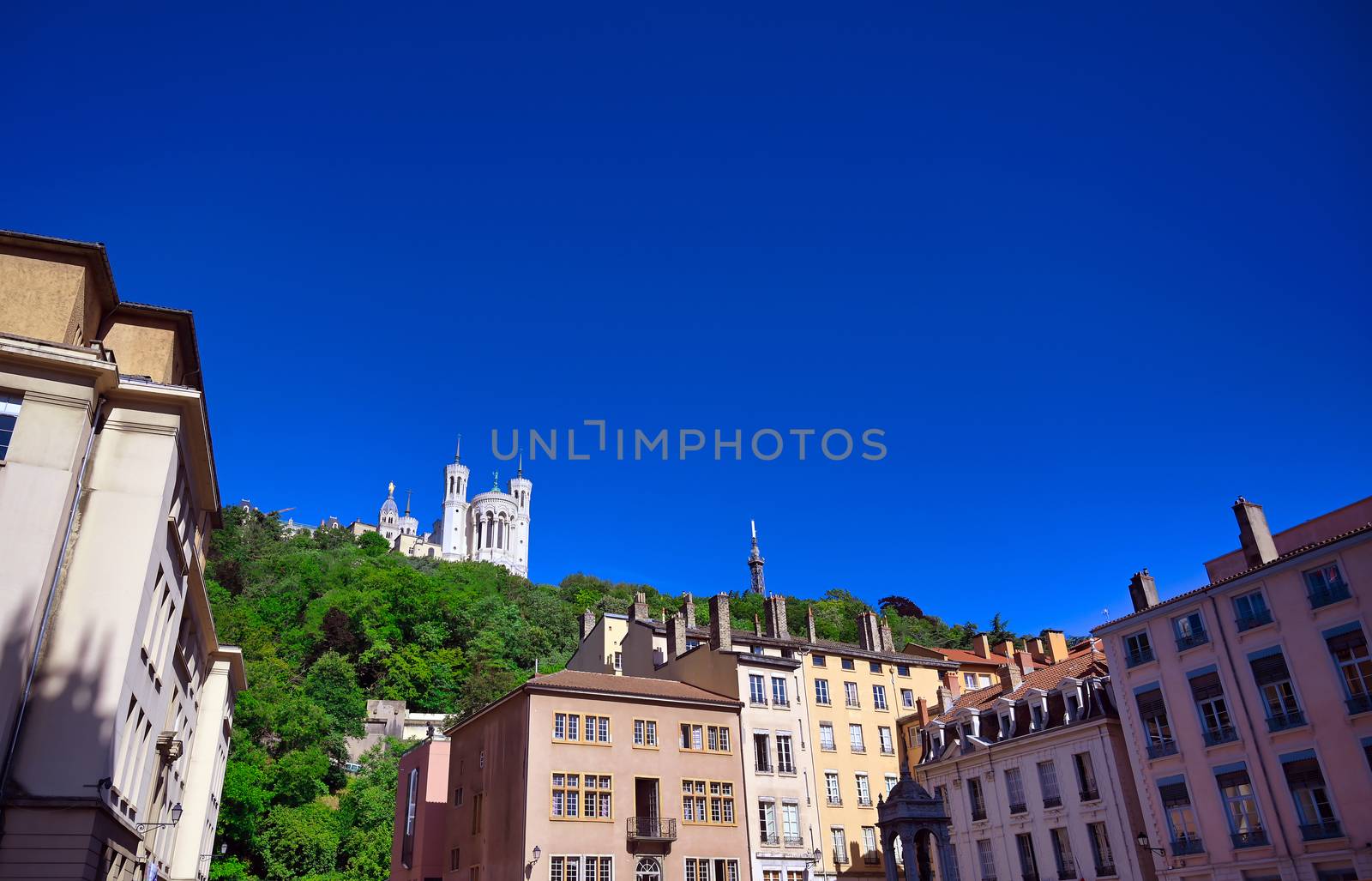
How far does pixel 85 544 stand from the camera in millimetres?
20734

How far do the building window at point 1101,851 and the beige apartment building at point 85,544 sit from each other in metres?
33.8

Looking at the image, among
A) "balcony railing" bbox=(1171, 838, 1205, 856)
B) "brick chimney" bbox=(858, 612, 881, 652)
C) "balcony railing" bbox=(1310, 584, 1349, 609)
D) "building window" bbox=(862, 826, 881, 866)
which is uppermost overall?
"brick chimney" bbox=(858, 612, 881, 652)

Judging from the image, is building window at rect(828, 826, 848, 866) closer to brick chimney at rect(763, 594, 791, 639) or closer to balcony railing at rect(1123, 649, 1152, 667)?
brick chimney at rect(763, 594, 791, 639)

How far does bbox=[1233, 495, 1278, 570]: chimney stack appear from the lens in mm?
37812

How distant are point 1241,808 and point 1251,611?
7.07 meters

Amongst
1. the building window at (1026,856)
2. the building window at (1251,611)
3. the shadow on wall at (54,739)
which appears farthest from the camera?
the building window at (1026,856)

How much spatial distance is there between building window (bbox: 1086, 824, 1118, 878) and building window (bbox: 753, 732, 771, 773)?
1357 centimetres

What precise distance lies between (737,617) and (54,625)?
327 ft

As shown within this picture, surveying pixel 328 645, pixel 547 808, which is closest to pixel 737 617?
pixel 328 645

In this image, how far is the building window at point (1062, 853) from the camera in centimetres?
3812

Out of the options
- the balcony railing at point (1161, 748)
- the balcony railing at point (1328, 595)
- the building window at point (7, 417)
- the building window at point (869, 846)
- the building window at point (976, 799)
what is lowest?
the building window at point (869, 846)

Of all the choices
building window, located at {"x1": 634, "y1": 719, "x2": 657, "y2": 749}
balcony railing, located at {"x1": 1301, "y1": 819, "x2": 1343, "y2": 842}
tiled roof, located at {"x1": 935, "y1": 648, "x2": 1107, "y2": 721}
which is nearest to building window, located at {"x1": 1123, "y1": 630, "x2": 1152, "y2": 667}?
tiled roof, located at {"x1": 935, "y1": 648, "x2": 1107, "y2": 721}

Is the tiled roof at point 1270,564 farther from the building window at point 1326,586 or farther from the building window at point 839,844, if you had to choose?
the building window at point 839,844

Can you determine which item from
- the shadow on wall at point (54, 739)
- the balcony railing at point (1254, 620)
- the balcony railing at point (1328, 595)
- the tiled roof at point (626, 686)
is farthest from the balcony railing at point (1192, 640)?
the shadow on wall at point (54, 739)
